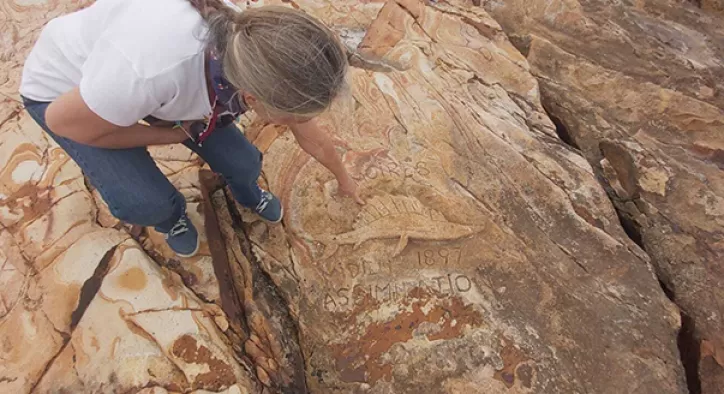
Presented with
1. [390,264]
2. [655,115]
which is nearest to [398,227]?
[390,264]

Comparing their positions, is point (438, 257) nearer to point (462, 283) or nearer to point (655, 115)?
point (462, 283)

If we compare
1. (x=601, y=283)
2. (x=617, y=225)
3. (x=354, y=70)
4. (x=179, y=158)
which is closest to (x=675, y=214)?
(x=617, y=225)

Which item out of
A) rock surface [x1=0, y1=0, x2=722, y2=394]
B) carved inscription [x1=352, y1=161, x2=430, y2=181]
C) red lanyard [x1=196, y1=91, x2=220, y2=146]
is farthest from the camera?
carved inscription [x1=352, y1=161, x2=430, y2=181]

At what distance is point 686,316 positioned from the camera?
2.05 metres

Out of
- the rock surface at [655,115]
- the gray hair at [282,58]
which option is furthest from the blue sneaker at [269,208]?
the rock surface at [655,115]

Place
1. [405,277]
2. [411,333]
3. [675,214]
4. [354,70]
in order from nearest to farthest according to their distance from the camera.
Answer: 1. [411,333]
2. [405,277]
3. [675,214]
4. [354,70]

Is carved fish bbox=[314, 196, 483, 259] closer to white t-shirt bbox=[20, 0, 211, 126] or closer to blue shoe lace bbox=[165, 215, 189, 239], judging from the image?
blue shoe lace bbox=[165, 215, 189, 239]

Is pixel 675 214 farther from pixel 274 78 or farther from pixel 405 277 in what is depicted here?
pixel 274 78

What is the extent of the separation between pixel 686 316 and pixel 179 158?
2223 millimetres

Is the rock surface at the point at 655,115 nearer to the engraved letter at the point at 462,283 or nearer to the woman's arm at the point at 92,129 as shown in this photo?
the engraved letter at the point at 462,283

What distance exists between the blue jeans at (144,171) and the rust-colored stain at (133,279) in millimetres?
170

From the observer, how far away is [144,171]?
64.9 inches

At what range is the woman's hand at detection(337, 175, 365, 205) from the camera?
201cm

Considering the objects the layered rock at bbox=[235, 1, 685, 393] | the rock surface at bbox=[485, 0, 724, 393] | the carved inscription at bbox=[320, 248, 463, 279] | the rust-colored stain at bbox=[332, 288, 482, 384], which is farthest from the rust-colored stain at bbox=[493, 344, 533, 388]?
the rock surface at bbox=[485, 0, 724, 393]
